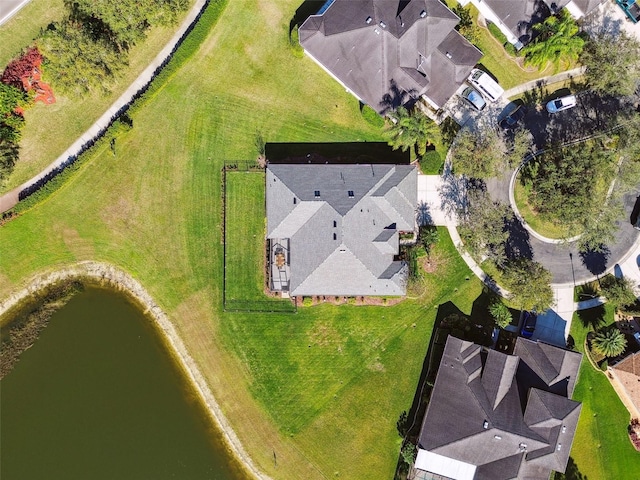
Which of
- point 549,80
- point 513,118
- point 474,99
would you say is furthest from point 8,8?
point 549,80

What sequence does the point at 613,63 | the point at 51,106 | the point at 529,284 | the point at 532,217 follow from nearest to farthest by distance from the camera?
the point at 529,284, the point at 613,63, the point at 51,106, the point at 532,217

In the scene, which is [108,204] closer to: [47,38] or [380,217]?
[47,38]

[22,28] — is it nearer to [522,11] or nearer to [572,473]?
[522,11]

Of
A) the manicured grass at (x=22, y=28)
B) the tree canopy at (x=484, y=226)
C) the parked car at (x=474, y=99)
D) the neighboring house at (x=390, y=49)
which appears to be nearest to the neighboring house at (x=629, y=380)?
the tree canopy at (x=484, y=226)

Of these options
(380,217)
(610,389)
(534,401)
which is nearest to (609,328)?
(610,389)

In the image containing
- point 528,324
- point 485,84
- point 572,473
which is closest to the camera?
point 485,84

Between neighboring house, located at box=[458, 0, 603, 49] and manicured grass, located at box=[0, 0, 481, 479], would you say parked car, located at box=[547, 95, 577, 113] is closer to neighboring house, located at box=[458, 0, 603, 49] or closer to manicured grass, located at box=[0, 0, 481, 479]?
neighboring house, located at box=[458, 0, 603, 49]
